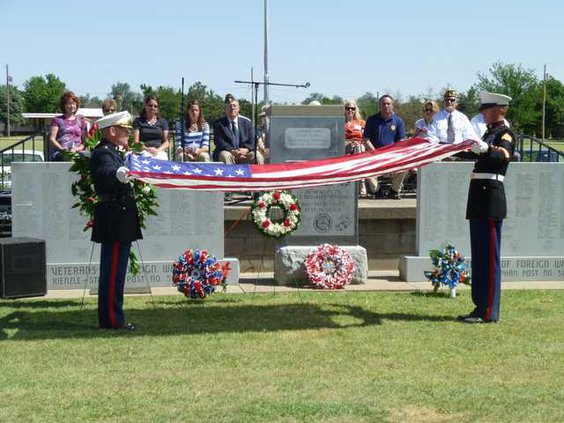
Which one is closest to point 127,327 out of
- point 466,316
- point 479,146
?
point 466,316

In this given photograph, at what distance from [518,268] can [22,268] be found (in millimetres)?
6127

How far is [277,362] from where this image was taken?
6.94 meters

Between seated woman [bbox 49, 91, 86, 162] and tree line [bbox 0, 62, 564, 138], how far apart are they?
419cm

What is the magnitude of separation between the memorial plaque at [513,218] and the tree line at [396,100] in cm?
518

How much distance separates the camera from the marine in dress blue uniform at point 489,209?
8352 millimetres

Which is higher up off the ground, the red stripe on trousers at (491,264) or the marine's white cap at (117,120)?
the marine's white cap at (117,120)

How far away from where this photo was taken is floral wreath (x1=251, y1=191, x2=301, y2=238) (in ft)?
33.7

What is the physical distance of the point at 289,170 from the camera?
27.5 feet

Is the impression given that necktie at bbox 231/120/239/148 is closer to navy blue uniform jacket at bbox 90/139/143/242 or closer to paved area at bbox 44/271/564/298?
paved area at bbox 44/271/564/298

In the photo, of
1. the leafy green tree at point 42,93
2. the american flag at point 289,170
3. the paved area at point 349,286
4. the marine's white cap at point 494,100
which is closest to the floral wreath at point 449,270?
the paved area at point 349,286

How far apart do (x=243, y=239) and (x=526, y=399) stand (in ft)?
21.2

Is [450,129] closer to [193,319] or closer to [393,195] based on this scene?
[393,195]

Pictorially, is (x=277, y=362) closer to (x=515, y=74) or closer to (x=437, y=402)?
(x=437, y=402)

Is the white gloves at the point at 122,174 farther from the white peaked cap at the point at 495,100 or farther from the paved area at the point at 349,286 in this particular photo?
the white peaked cap at the point at 495,100
